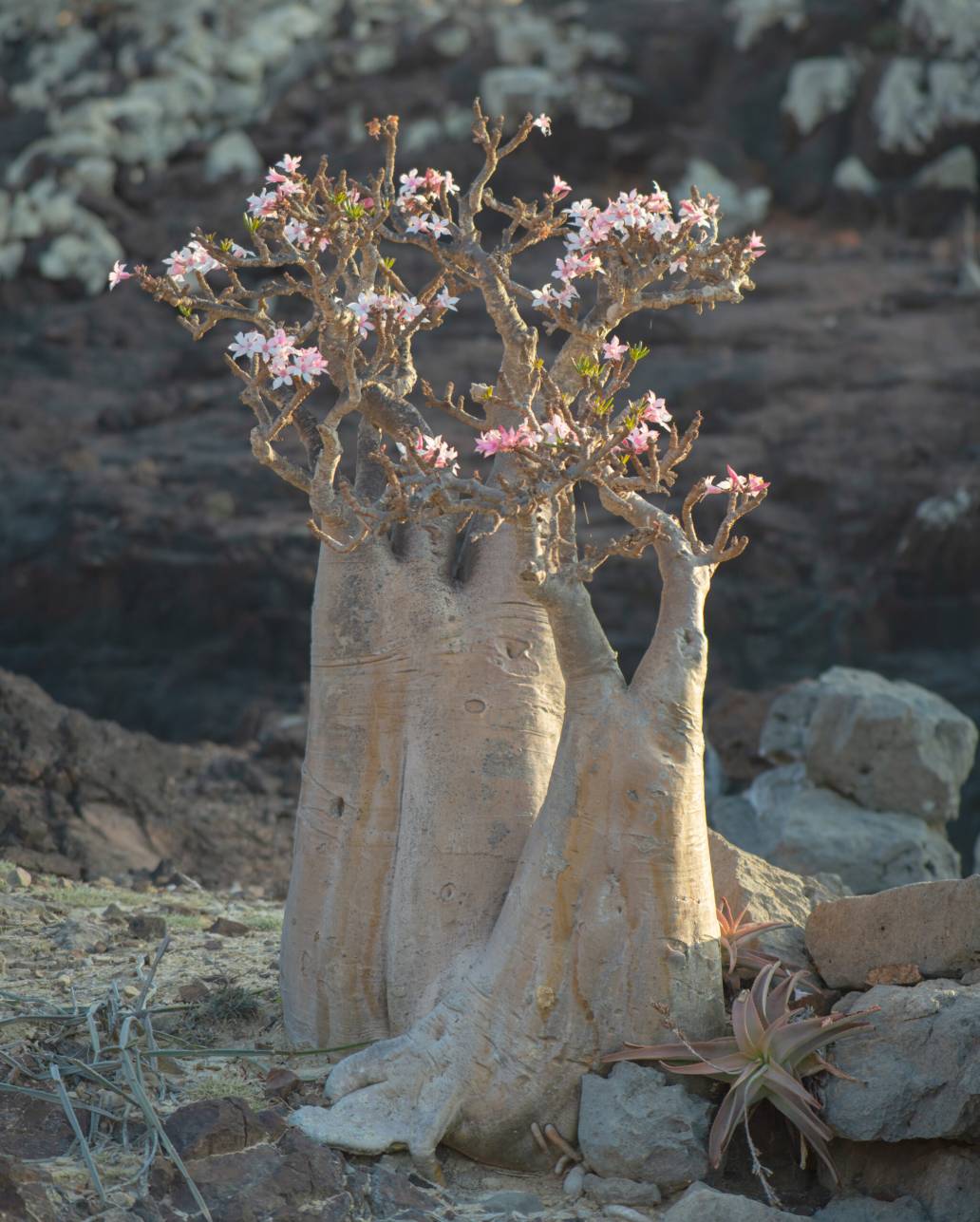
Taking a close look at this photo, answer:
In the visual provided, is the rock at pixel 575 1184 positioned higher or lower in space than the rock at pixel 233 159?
lower

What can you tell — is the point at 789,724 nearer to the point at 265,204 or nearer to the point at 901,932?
the point at 901,932

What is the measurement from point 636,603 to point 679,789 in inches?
511

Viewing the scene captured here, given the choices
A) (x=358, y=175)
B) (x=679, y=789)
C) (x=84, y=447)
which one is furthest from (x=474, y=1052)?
(x=358, y=175)

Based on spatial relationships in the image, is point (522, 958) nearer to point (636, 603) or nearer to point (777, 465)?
point (636, 603)

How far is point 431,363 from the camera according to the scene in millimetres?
21219

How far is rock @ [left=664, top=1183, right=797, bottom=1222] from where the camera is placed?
3.98 meters

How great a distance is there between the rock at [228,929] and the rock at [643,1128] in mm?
2748

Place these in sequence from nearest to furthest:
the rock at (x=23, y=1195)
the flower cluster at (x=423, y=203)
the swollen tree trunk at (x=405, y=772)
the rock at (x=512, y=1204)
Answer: the rock at (x=23, y=1195)
the rock at (x=512, y=1204)
the swollen tree trunk at (x=405, y=772)
the flower cluster at (x=423, y=203)

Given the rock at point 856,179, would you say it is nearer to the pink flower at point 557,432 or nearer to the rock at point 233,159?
the rock at point 233,159

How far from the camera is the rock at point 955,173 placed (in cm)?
2488

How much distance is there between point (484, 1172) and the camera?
4609 millimetres

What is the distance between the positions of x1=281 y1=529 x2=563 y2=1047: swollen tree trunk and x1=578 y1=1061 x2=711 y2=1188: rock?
0.81 metres

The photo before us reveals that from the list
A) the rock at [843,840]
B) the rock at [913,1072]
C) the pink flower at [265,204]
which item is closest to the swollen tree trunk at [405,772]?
the pink flower at [265,204]

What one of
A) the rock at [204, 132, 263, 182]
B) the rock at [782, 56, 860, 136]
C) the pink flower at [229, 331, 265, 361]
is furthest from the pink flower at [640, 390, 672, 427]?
the rock at [204, 132, 263, 182]
